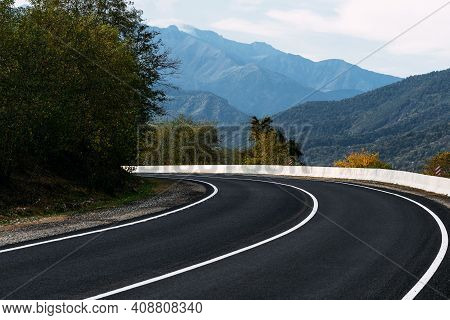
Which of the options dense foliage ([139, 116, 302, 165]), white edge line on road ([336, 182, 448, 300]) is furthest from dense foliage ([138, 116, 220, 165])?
white edge line on road ([336, 182, 448, 300])

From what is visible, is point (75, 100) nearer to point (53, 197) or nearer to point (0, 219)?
point (53, 197)

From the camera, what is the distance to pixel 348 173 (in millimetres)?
35562

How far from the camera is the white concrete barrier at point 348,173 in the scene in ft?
80.2

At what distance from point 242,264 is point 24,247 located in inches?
185

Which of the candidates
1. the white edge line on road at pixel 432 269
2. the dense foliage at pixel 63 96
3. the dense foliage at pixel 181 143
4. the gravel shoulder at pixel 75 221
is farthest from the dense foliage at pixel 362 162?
the white edge line on road at pixel 432 269

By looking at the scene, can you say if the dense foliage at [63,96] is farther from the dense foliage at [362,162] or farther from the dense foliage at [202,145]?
the dense foliage at [362,162]

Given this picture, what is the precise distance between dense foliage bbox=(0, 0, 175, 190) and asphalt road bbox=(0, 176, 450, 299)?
22.6 ft

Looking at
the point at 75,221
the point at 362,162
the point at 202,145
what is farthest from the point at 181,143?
the point at 75,221

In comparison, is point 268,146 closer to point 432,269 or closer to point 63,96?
point 63,96

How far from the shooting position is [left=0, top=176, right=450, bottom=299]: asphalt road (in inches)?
301

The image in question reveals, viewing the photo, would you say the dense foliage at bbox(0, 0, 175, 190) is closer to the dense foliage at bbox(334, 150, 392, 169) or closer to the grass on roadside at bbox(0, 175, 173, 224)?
the grass on roadside at bbox(0, 175, 173, 224)

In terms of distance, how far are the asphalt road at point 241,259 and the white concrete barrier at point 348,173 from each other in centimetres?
894

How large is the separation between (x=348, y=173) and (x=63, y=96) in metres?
21.6

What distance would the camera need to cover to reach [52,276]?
832 cm
